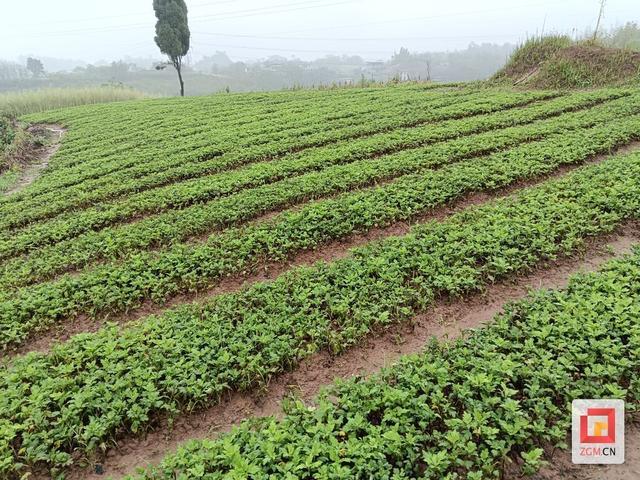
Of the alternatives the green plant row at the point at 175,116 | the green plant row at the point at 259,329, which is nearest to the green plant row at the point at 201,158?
the green plant row at the point at 175,116

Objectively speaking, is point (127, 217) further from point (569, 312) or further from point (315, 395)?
point (569, 312)

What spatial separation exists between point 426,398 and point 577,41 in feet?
70.6

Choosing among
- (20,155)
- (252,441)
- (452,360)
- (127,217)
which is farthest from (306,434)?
(20,155)

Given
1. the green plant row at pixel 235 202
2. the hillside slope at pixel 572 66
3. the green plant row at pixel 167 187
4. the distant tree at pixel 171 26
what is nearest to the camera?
the green plant row at pixel 235 202

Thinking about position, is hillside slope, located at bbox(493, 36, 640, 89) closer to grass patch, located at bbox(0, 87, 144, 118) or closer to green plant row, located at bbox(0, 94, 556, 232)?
green plant row, located at bbox(0, 94, 556, 232)

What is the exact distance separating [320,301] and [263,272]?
4.60 feet

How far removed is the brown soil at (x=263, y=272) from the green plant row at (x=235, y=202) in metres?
0.92

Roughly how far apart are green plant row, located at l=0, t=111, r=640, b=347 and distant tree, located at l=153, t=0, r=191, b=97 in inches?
1222

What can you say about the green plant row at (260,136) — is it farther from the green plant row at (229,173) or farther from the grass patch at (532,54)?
the grass patch at (532,54)

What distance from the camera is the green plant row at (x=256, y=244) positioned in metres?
5.40

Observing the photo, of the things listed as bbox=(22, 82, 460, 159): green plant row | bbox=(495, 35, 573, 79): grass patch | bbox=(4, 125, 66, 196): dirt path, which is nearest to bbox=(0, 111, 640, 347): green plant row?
bbox=(4, 125, 66, 196): dirt path

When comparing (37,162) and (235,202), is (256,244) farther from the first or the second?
(37,162)

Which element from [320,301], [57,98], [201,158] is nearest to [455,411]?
[320,301]

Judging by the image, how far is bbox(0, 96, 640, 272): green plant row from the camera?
23.2ft
